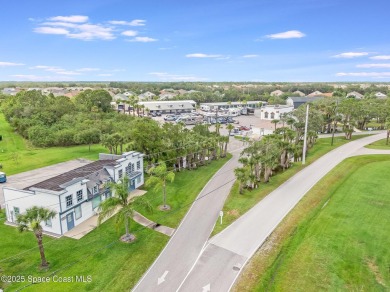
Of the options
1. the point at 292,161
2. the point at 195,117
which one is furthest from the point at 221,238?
the point at 195,117

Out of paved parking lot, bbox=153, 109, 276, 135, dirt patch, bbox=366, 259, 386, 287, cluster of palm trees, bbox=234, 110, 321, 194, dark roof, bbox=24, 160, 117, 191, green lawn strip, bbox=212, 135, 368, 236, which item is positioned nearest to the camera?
dirt patch, bbox=366, 259, 386, 287

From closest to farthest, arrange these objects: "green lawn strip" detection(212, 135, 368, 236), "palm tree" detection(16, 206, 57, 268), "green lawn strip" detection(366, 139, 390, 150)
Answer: "palm tree" detection(16, 206, 57, 268), "green lawn strip" detection(212, 135, 368, 236), "green lawn strip" detection(366, 139, 390, 150)

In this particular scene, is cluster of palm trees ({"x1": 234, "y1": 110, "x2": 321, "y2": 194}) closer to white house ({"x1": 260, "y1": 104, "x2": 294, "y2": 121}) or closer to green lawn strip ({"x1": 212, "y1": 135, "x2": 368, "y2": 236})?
green lawn strip ({"x1": 212, "y1": 135, "x2": 368, "y2": 236})

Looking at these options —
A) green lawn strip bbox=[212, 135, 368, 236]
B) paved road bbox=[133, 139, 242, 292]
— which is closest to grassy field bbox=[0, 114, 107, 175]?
paved road bbox=[133, 139, 242, 292]

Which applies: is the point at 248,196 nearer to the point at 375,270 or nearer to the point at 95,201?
the point at 375,270

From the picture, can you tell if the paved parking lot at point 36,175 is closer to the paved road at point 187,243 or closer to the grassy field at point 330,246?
the paved road at point 187,243

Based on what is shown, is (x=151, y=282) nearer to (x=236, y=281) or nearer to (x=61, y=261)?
(x=236, y=281)
